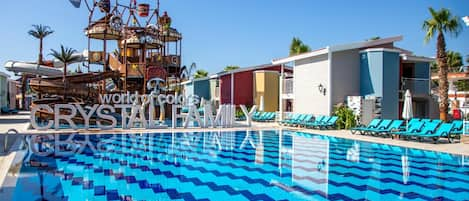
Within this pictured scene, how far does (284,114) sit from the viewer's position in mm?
28250

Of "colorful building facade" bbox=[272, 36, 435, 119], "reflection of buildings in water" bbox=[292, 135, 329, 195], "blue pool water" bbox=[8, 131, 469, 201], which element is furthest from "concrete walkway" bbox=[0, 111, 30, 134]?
"colorful building facade" bbox=[272, 36, 435, 119]

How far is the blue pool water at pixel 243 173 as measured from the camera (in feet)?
26.4

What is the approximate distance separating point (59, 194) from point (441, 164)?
33.7ft

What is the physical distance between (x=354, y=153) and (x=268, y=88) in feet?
70.7

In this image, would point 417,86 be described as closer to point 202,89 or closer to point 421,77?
point 421,77

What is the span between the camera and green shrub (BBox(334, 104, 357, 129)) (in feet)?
72.6

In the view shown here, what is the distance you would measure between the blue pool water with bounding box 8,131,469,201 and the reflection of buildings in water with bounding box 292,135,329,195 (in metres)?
0.02

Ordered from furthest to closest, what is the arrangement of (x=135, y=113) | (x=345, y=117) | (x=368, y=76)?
(x=368, y=76) < (x=345, y=117) < (x=135, y=113)

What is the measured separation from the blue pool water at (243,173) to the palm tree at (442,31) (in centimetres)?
876

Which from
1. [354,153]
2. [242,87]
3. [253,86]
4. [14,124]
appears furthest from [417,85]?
[14,124]

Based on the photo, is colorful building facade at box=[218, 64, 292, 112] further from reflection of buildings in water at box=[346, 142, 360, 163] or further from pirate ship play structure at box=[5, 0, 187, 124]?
reflection of buildings in water at box=[346, 142, 360, 163]

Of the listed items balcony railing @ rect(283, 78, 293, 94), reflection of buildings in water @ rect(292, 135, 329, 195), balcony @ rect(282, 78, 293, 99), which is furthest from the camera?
balcony railing @ rect(283, 78, 293, 94)

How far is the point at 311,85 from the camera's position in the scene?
2522 centimetres

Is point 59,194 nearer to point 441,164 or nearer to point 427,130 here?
point 441,164
